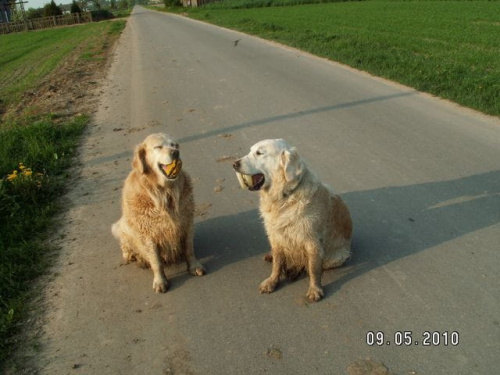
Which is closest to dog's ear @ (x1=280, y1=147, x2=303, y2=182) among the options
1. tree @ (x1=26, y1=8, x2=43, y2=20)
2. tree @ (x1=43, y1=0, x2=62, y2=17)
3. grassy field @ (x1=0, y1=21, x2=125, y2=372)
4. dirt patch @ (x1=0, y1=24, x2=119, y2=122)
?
grassy field @ (x1=0, y1=21, x2=125, y2=372)

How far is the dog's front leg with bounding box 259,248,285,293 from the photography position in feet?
13.6

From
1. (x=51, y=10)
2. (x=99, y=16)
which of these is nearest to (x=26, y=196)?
(x=99, y=16)

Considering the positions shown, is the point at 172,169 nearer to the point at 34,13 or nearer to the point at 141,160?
the point at 141,160

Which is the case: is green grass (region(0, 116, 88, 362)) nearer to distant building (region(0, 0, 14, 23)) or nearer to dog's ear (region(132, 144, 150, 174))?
dog's ear (region(132, 144, 150, 174))

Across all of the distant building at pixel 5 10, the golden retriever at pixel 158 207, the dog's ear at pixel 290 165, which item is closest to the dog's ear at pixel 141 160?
the golden retriever at pixel 158 207

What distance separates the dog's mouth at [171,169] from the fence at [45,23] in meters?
67.9

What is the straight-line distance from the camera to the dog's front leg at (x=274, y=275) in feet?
13.6

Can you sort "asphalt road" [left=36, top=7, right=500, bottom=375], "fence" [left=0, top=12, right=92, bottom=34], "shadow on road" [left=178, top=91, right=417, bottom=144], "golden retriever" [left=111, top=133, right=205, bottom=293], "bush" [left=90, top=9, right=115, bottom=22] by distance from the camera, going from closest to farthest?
"asphalt road" [left=36, top=7, right=500, bottom=375] < "golden retriever" [left=111, top=133, right=205, bottom=293] < "shadow on road" [left=178, top=91, right=417, bottom=144] < "fence" [left=0, top=12, right=92, bottom=34] < "bush" [left=90, top=9, right=115, bottom=22]

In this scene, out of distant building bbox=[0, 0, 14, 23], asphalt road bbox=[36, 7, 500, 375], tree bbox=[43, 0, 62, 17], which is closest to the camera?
asphalt road bbox=[36, 7, 500, 375]

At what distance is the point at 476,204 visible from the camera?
5348 millimetres

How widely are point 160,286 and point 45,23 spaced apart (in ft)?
233

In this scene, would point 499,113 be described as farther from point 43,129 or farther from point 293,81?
point 43,129

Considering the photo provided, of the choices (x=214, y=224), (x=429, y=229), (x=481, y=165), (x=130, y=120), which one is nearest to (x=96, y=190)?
(x=214, y=224)

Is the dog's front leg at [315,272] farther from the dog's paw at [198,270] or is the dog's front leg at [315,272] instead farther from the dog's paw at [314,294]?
the dog's paw at [198,270]
